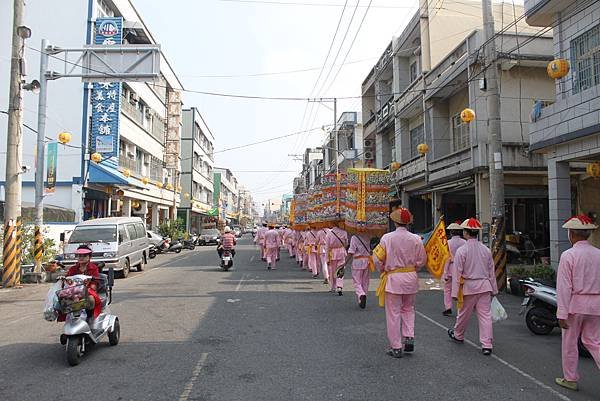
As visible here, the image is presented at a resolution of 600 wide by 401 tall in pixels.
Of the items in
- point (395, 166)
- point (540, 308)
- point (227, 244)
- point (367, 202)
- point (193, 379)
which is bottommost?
point (193, 379)

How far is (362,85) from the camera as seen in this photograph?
33.7 meters

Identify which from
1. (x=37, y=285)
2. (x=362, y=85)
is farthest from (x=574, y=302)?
(x=362, y=85)

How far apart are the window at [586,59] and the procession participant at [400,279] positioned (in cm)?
788

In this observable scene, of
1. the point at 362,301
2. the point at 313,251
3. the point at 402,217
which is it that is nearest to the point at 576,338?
the point at 402,217

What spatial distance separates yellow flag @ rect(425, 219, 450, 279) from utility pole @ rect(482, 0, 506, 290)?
11.1ft

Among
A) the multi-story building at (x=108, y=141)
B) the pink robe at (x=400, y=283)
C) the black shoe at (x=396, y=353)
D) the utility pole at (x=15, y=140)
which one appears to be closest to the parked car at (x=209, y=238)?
the multi-story building at (x=108, y=141)

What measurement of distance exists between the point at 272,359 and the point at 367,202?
5.37 m

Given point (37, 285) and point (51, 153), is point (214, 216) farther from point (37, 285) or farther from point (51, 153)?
point (37, 285)

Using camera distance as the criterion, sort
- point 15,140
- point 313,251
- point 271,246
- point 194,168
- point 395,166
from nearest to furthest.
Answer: point 15,140
point 313,251
point 271,246
point 395,166
point 194,168

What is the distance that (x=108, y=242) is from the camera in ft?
50.7

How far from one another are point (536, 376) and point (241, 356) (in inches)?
138

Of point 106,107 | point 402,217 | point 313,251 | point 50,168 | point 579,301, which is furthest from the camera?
point 106,107

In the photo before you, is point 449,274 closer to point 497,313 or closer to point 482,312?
point 497,313

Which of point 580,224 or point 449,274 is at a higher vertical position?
point 580,224
